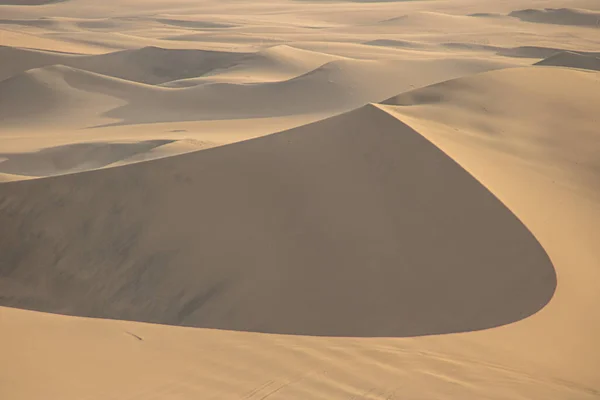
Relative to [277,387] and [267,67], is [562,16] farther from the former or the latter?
[277,387]

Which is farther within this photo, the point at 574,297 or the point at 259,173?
the point at 259,173

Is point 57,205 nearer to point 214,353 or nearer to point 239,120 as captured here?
point 214,353

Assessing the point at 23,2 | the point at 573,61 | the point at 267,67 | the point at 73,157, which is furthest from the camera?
the point at 23,2

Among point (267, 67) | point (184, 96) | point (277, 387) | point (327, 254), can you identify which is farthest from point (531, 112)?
point (267, 67)

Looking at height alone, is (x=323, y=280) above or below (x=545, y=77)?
below

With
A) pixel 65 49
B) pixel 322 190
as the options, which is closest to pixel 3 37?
pixel 65 49

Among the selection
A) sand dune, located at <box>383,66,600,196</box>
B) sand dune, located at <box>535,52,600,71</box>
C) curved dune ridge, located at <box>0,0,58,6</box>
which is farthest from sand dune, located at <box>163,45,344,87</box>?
curved dune ridge, located at <box>0,0,58,6</box>
